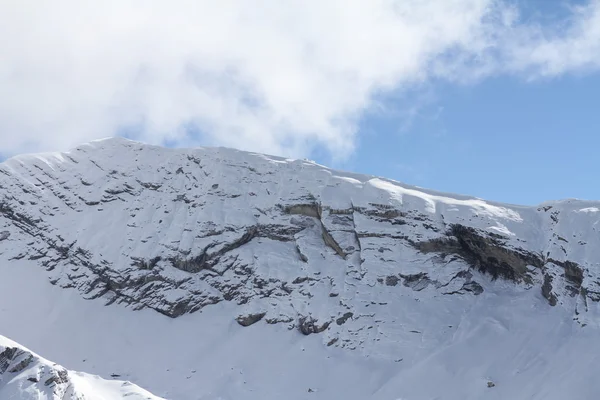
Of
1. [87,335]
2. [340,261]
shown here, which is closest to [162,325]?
[87,335]

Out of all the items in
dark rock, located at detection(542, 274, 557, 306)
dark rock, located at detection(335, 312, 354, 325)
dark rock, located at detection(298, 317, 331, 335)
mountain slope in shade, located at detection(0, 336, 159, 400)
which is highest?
dark rock, located at detection(542, 274, 557, 306)

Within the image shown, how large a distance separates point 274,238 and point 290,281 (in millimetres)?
8515

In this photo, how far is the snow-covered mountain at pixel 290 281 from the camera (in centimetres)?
8275

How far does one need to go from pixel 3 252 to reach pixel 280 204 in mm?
35503

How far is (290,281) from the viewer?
97250 millimetres

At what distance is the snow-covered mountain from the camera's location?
8275 centimetres

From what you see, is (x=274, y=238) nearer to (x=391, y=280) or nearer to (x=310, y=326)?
(x=310, y=326)

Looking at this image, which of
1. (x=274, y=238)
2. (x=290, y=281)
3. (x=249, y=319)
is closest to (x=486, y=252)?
(x=290, y=281)

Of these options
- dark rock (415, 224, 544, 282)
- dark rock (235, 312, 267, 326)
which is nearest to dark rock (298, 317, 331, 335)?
dark rock (235, 312, 267, 326)

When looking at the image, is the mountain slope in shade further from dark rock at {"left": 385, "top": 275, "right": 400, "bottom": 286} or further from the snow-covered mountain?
dark rock at {"left": 385, "top": 275, "right": 400, "bottom": 286}

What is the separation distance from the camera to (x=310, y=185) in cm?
10881

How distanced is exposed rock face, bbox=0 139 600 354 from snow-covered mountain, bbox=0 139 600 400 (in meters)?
0.23

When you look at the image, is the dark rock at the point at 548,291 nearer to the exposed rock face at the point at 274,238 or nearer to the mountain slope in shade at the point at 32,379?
the exposed rock face at the point at 274,238

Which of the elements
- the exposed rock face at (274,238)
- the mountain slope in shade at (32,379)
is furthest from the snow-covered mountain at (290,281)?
the mountain slope in shade at (32,379)
